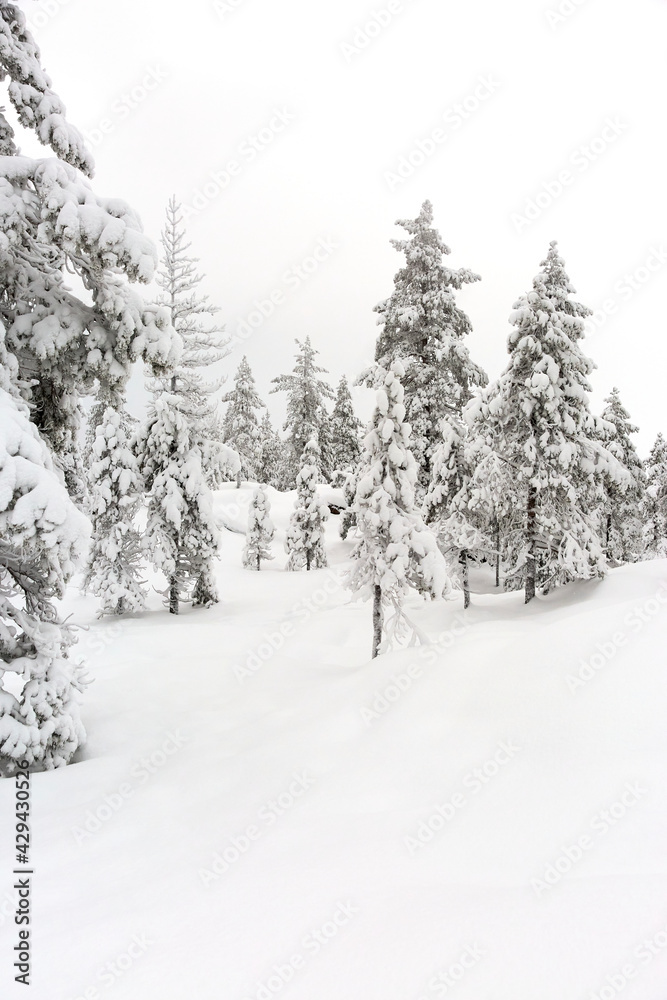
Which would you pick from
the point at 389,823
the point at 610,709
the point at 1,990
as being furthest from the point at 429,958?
the point at 610,709

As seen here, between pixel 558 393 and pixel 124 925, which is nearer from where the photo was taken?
pixel 124 925

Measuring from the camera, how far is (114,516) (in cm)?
1936

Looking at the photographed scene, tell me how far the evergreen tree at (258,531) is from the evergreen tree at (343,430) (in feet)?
40.8

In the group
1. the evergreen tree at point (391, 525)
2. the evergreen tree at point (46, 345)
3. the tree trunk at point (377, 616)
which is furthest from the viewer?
the tree trunk at point (377, 616)

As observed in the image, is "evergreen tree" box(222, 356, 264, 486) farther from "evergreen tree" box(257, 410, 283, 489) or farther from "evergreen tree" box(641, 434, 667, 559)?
"evergreen tree" box(641, 434, 667, 559)

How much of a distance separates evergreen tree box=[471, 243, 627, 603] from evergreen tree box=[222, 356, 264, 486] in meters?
36.4

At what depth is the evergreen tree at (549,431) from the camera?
52.5 ft

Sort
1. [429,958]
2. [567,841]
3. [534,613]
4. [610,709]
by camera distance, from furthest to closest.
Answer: [534,613] < [610,709] < [567,841] < [429,958]

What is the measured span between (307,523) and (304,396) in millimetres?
12348

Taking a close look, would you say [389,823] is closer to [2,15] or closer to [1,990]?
[1,990]

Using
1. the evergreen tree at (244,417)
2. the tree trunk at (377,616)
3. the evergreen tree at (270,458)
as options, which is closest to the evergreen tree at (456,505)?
the tree trunk at (377,616)

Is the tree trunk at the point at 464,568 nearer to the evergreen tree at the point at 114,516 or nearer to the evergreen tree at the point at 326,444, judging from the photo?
the evergreen tree at the point at 114,516

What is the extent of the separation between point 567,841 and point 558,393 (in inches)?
570

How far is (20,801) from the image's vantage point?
5.86m
